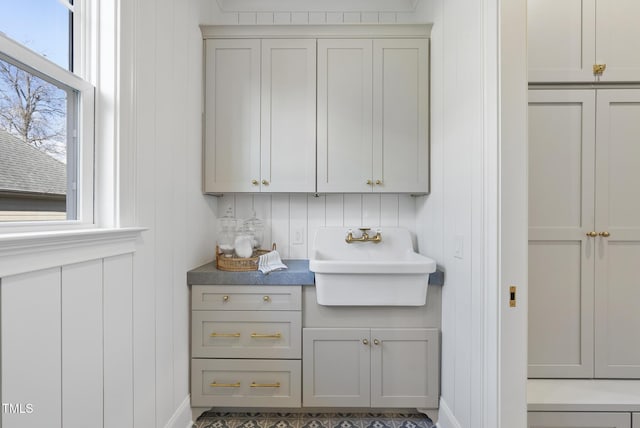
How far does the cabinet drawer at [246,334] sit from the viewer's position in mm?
1735

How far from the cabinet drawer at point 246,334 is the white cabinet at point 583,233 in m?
1.24

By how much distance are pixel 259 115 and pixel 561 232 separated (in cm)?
182

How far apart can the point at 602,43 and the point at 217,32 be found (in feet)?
6.96

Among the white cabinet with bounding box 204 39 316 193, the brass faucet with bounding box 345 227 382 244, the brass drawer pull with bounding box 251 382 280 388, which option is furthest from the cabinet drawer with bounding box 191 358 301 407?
the white cabinet with bounding box 204 39 316 193

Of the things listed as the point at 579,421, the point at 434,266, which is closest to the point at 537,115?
the point at 434,266

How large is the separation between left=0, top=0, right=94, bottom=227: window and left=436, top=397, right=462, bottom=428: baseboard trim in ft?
6.21

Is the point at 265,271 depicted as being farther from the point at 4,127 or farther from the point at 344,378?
the point at 4,127

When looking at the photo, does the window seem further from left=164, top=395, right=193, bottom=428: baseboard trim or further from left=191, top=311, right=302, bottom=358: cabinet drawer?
left=164, top=395, right=193, bottom=428: baseboard trim

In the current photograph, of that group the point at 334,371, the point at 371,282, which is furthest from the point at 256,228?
the point at 334,371

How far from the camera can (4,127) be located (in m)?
0.84

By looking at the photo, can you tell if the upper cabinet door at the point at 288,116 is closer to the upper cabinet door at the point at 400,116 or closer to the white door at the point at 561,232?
the upper cabinet door at the point at 400,116

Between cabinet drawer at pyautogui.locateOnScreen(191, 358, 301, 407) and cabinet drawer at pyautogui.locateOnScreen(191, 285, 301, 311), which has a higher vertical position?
cabinet drawer at pyautogui.locateOnScreen(191, 285, 301, 311)

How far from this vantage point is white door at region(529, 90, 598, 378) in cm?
148

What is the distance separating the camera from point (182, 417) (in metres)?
1.64
